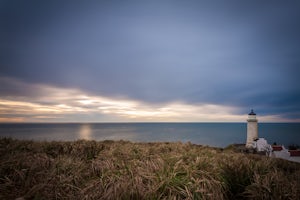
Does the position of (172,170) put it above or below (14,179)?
above

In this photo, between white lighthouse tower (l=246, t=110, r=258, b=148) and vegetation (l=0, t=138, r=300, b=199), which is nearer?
vegetation (l=0, t=138, r=300, b=199)

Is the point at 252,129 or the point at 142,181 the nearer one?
the point at 142,181

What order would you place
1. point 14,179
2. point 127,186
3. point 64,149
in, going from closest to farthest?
point 127,186, point 14,179, point 64,149

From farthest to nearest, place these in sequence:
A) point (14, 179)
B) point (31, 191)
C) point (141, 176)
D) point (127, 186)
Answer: point (14, 179)
point (141, 176)
point (31, 191)
point (127, 186)

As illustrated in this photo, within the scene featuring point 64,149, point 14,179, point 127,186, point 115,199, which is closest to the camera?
point 115,199

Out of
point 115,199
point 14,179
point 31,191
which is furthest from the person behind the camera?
point 14,179

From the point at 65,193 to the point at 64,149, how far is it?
5.07 meters

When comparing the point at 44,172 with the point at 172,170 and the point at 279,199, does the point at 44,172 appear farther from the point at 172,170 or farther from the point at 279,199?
the point at 279,199

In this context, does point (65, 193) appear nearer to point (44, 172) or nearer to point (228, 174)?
point (44, 172)

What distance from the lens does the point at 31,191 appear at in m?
3.77

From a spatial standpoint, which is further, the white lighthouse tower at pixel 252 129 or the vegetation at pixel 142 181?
the white lighthouse tower at pixel 252 129

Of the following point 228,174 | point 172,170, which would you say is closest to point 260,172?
point 228,174

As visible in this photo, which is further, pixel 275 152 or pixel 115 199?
pixel 275 152

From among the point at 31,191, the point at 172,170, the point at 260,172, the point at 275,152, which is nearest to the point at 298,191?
the point at 260,172
